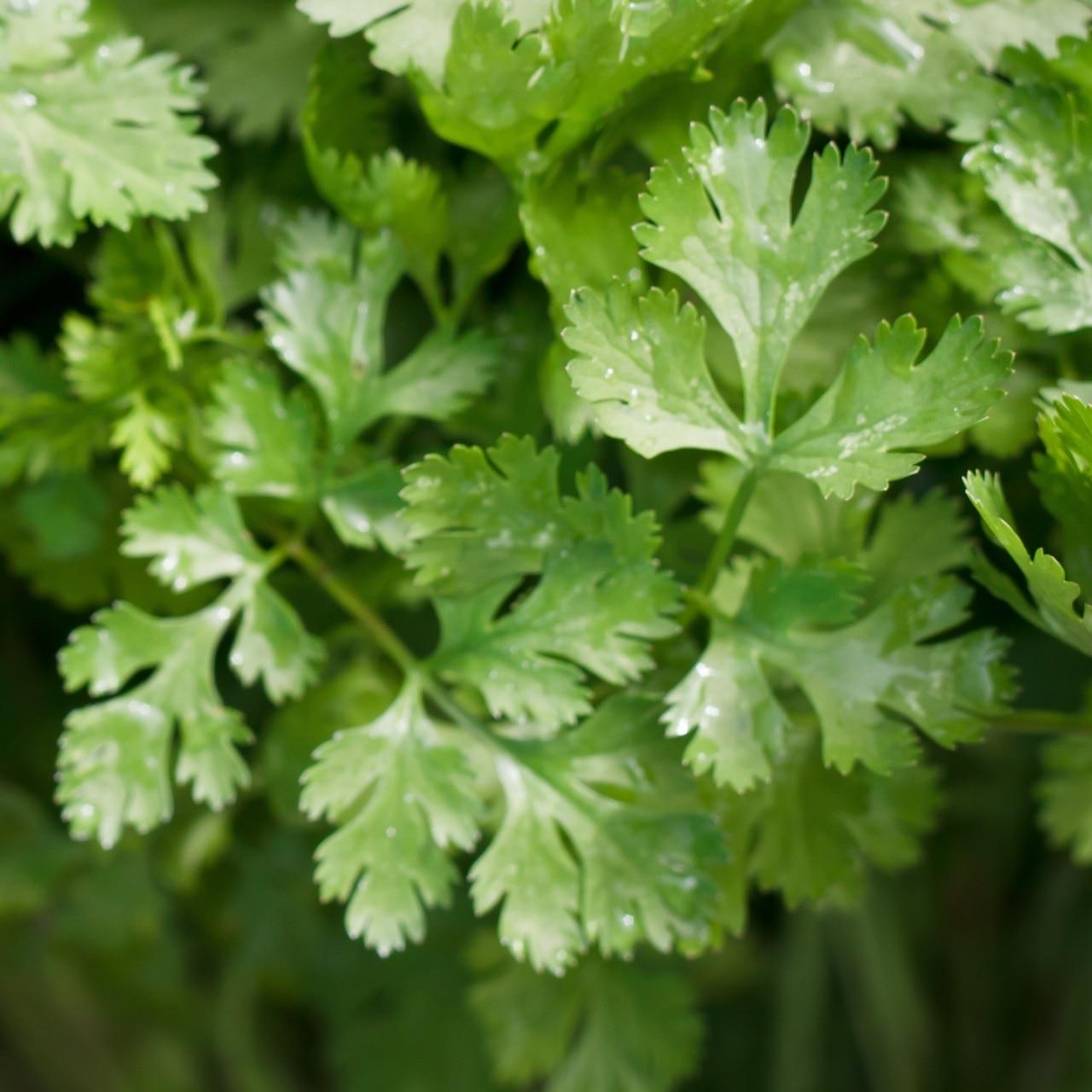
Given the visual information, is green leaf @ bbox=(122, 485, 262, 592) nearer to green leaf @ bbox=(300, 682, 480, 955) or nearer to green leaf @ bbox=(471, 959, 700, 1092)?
green leaf @ bbox=(300, 682, 480, 955)

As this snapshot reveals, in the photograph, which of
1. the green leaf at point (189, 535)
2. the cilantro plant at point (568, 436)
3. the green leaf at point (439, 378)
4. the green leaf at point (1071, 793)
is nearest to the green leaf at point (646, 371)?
the cilantro plant at point (568, 436)

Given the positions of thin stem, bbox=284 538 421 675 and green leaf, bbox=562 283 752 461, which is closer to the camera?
green leaf, bbox=562 283 752 461

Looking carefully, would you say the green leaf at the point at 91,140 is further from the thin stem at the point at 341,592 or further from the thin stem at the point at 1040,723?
the thin stem at the point at 1040,723

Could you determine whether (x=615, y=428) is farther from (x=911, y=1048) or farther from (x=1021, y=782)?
(x=911, y=1048)

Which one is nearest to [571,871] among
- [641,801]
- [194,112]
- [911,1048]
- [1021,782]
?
[641,801]

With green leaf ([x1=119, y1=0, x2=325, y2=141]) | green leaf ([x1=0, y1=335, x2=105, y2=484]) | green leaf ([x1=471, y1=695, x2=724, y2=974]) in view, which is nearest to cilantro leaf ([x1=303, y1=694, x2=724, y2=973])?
green leaf ([x1=471, y1=695, x2=724, y2=974])

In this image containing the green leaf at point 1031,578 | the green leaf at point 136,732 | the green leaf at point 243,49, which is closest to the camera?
the green leaf at point 1031,578
